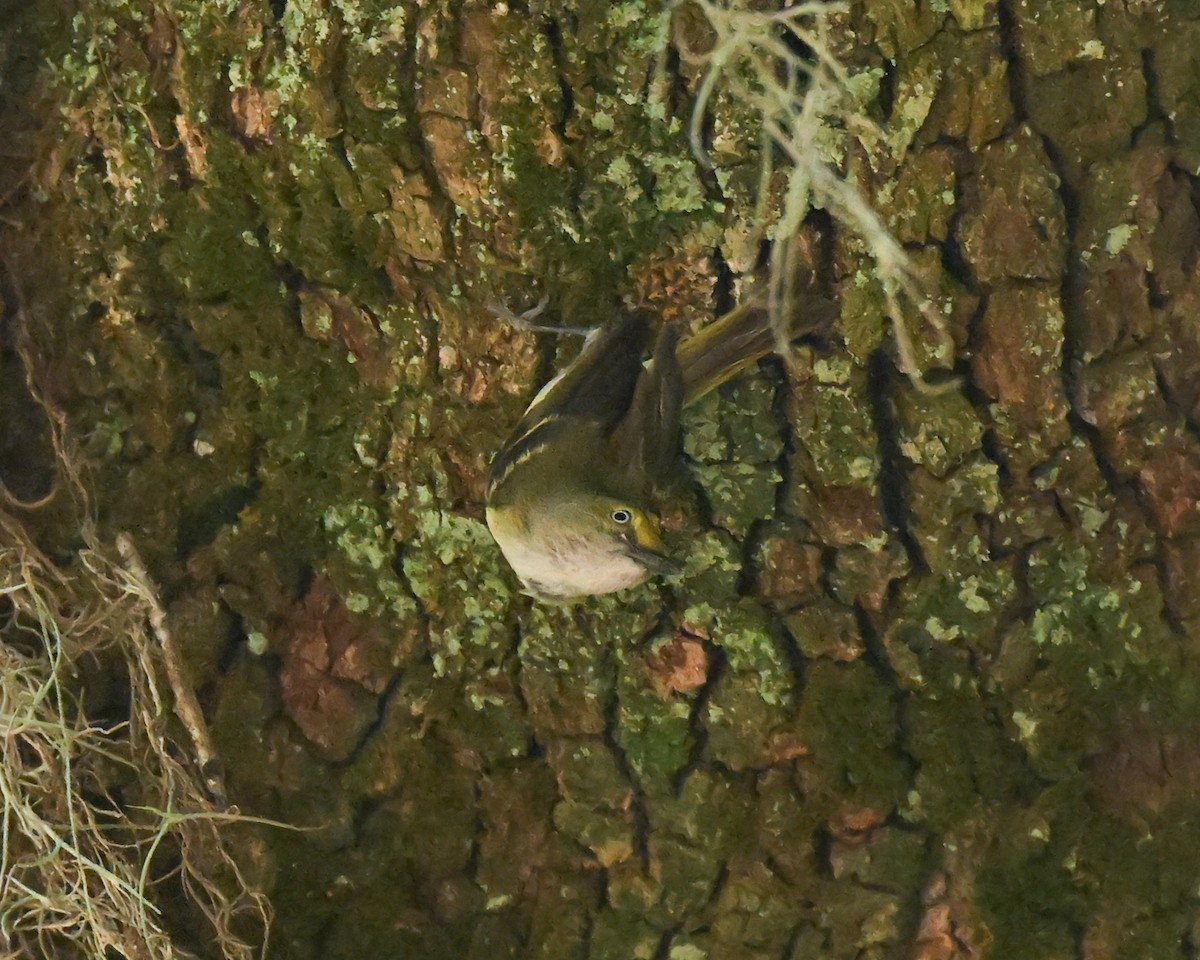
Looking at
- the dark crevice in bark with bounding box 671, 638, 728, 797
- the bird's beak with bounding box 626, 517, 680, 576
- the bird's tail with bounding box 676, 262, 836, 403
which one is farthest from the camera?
the dark crevice in bark with bounding box 671, 638, 728, 797

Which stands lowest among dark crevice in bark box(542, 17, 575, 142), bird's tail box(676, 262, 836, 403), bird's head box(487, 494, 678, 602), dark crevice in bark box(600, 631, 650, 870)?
dark crevice in bark box(600, 631, 650, 870)

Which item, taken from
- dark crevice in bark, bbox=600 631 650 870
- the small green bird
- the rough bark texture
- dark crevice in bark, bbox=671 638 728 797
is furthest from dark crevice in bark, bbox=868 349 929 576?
dark crevice in bark, bbox=600 631 650 870

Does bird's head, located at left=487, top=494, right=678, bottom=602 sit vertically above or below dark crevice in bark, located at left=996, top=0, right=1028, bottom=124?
below

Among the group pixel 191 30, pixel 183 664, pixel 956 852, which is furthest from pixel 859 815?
pixel 191 30

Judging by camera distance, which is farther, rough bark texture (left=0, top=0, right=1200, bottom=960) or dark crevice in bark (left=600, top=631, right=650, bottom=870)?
dark crevice in bark (left=600, top=631, right=650, bottom=870)

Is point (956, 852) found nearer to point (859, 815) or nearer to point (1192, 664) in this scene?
point (859, 815)

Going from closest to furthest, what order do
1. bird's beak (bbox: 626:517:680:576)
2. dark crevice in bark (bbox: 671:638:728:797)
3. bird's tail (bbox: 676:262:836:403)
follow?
bird's beak (bbox: 626:517:680:576) → bird's tail (bbox: 676:262:836:403) → dark crevice in bark (bbox: 671:638:728:797)

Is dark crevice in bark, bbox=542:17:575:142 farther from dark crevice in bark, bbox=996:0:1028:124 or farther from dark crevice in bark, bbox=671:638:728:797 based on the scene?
dark crevice in bark, bbox=671:638:728:797

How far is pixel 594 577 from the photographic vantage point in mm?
1228

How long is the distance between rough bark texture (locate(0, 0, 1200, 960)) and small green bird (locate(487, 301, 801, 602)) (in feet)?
0.22

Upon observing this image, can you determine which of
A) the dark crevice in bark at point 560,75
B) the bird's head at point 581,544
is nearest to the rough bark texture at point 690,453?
the dark crevice in bark at point 560,75

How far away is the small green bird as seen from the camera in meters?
1.21

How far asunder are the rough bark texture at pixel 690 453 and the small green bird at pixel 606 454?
7cm

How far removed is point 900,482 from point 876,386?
0.37 ft
